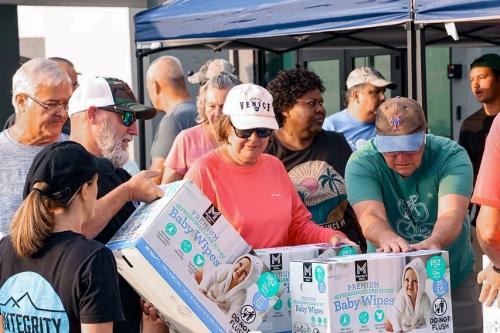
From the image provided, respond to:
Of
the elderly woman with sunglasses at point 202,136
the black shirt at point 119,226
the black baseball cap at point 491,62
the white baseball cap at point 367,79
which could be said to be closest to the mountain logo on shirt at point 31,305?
the black shirt at point 119,226

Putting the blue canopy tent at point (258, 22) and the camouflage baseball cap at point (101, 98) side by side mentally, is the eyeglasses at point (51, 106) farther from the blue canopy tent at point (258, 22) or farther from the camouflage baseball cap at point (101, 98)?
the blue canopy tent at point (258, 22)

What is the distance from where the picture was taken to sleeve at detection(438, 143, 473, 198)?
14.0 feet

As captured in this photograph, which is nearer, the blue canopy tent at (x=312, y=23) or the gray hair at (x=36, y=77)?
the gray hair at (x=36, y=77)

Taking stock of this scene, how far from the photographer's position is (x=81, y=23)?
13.0 meters

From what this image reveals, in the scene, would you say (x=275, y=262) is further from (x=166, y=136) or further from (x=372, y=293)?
(x=166, y=136)

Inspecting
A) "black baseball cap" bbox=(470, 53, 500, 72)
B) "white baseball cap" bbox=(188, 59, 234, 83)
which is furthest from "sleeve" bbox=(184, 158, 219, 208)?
"black baseball cap" bbox=(470, 53, 500, 72)

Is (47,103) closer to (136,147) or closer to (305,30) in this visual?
(305,30)

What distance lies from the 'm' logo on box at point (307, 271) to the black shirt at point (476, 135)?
404 cm

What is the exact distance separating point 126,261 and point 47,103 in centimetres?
107

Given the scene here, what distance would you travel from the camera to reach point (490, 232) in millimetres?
3500

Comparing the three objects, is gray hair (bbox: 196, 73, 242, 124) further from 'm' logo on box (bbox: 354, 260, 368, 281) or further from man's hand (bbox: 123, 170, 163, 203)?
'm' logo on box (bbox: 354, 260, 368, 281)

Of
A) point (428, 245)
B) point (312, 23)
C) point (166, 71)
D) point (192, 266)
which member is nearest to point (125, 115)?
point (192, 266)

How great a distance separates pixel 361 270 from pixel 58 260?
0.98 m

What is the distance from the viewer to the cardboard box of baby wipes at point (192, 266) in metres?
3.41
